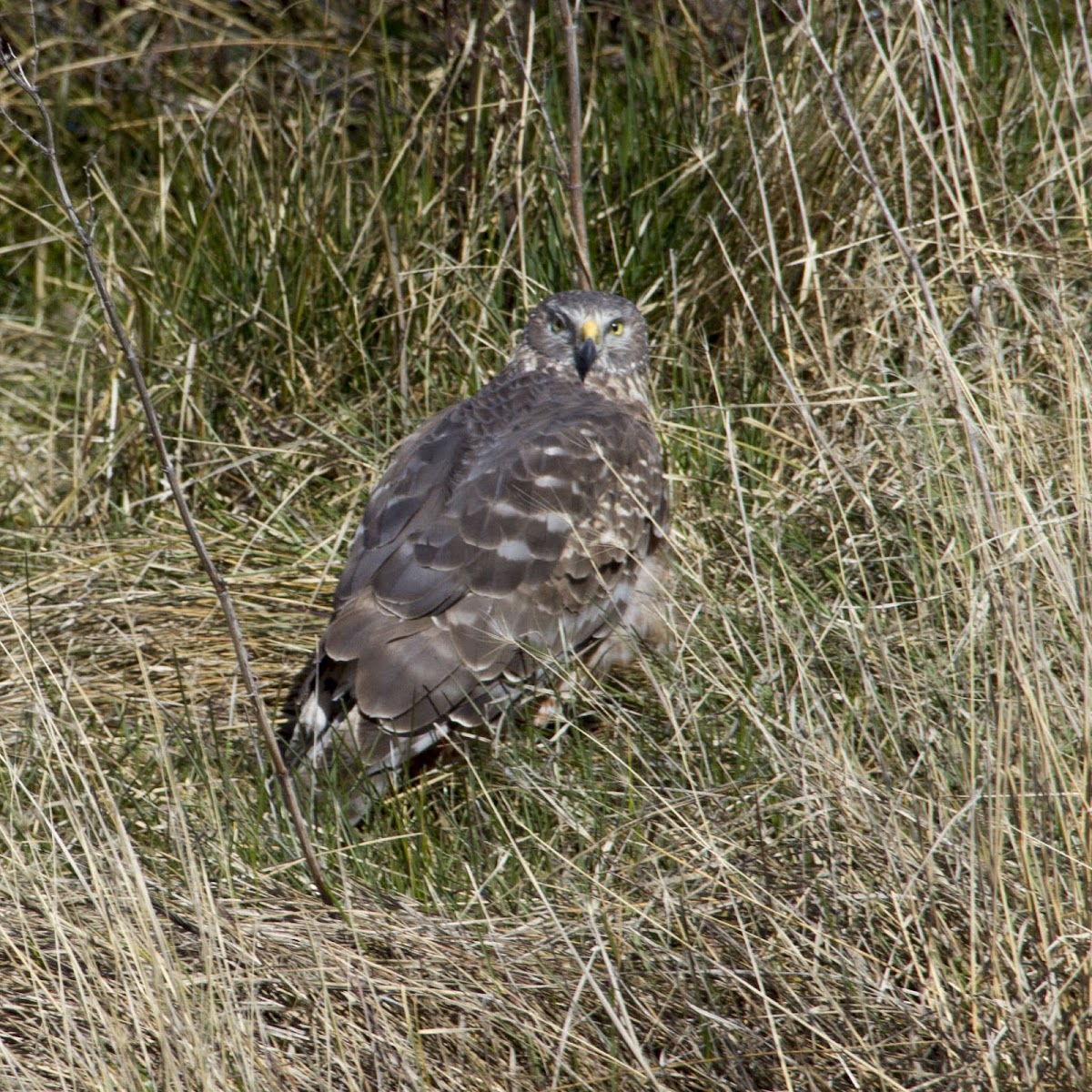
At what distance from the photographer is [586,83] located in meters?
5.02

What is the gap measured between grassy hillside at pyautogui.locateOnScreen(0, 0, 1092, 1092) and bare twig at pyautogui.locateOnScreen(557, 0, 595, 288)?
0.11 metres

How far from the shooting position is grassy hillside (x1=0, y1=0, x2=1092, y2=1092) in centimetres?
221

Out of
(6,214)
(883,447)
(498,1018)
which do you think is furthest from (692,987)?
(6,214)

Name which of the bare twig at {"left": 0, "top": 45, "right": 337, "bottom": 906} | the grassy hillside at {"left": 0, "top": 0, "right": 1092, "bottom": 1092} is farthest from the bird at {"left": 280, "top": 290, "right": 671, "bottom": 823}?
the bare twig at {"left": 0, "top": 45, "right": 337, "bottom": 906}

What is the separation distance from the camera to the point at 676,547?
2.97 meters

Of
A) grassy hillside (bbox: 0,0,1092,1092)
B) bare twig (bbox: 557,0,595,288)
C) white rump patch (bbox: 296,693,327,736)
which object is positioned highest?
bare twig (bbox: 557,0,595,288)

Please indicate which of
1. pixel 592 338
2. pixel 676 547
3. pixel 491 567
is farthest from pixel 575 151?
pixel 676 547

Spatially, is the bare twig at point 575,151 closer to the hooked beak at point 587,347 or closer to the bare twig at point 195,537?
the hooked beak at point 587,347

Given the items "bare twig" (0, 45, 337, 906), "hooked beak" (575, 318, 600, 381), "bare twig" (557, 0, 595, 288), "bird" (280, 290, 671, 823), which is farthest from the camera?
"hooked beak" (575, 318, 600, 381)

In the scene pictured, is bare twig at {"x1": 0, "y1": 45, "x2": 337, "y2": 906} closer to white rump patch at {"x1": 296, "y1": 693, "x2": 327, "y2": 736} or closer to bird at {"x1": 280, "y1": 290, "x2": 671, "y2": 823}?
bird at {"x1": 280, "y1": 290, "x2": 671, "y2": 823}

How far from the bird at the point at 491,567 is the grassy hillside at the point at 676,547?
13 cm

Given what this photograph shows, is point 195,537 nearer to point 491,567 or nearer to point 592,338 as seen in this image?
point 491,567

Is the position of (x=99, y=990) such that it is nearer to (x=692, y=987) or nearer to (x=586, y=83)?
(x=692, y=987)

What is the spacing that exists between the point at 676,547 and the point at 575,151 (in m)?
1.48
